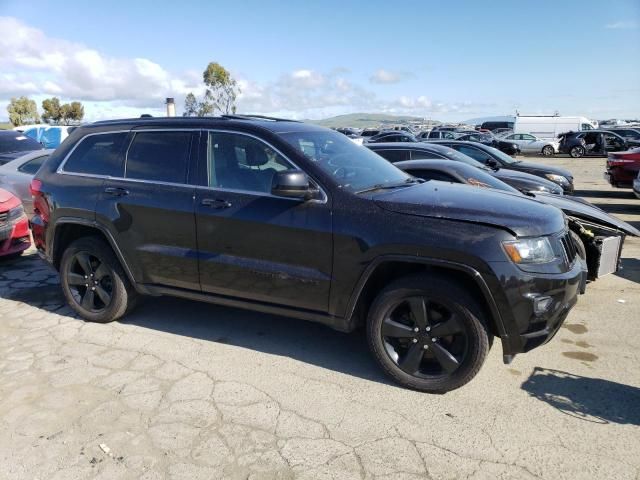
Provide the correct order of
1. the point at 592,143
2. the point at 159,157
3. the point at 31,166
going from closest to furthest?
the point at 159,157
the point at 31,166
the point at 592,143

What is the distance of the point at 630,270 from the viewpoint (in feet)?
20.2

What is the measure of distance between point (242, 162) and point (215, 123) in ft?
1.44

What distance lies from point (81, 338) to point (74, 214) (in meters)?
1.10

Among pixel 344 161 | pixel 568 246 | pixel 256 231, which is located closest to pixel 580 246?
pixel 568 246

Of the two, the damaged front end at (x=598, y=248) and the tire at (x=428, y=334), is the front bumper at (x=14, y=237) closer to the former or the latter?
the tire at (x=428, y=334)

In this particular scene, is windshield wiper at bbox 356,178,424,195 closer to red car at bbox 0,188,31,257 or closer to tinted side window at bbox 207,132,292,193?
tinted side window at bbox 207,132,292,193

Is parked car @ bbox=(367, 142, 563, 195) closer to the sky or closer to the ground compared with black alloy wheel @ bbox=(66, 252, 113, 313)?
closer to the sky

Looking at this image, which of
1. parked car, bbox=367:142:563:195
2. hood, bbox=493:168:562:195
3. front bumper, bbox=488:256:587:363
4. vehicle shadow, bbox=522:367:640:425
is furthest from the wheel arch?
hood, bbox=493:168:562:195

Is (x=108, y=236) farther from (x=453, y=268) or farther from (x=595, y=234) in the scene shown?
(x=595, y=234)

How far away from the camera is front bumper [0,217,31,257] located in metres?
6.19

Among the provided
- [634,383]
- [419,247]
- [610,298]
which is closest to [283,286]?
[419,247]

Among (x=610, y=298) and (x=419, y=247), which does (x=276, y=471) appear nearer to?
(x=419, y=247)

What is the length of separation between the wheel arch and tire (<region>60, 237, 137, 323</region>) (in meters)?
0.09

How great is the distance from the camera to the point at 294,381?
3.54m
